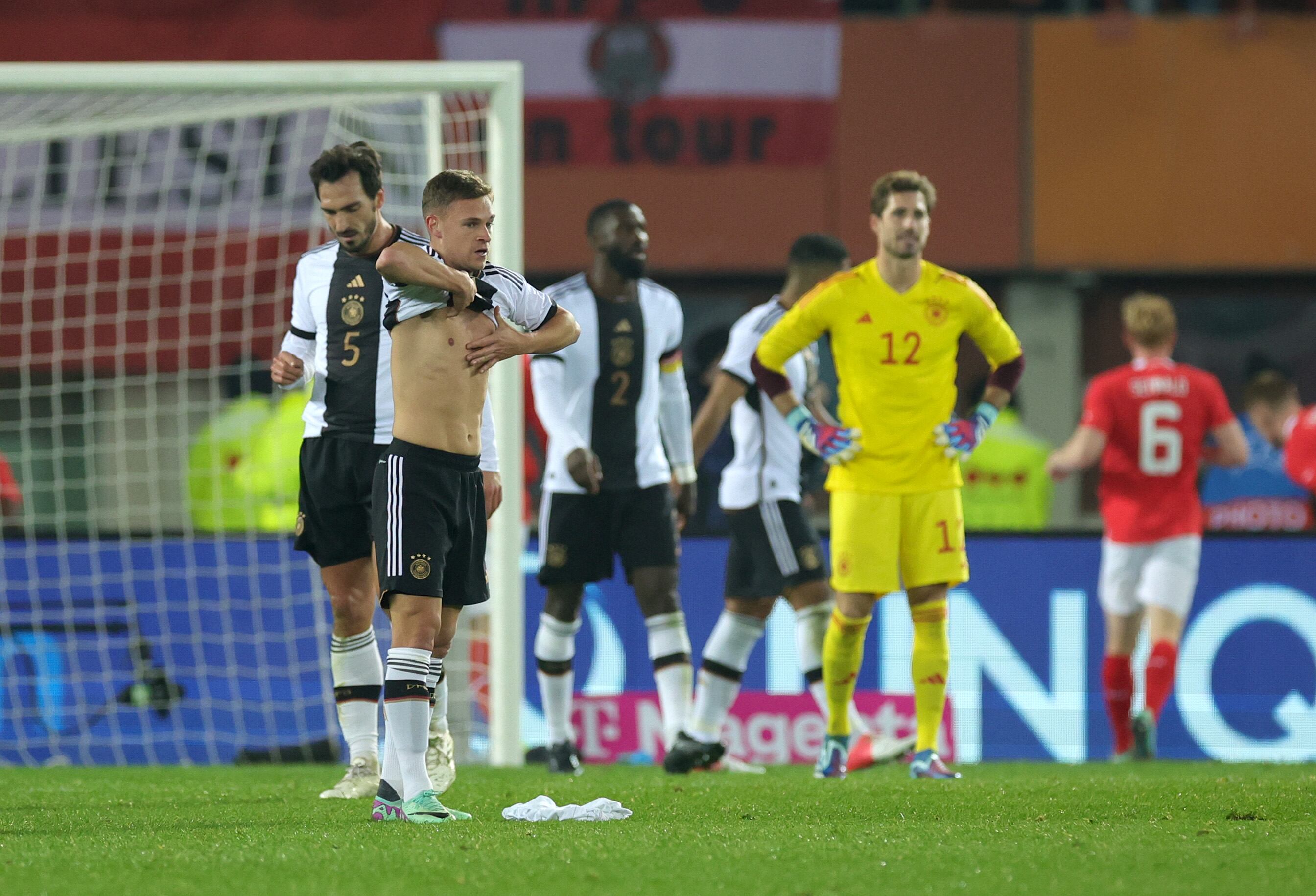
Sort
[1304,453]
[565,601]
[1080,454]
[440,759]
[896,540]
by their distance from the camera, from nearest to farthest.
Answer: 1. [440,759]
2. [896,540]
3. [565,601]
4. [1080,454]
5. [1304,453]

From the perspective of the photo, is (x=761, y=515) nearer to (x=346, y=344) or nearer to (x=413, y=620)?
(x=346, y=344)

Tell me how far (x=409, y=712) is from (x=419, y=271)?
1040 millimetres

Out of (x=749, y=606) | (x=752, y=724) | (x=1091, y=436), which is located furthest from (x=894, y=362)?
(x=752, y=724)

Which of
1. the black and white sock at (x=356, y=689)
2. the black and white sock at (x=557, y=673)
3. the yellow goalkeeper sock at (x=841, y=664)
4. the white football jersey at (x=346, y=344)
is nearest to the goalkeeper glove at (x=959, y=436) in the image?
the yellow goalkeeper sock at (x=841, y=664)

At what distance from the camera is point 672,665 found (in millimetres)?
6461

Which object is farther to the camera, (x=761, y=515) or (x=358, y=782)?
(x=761, y=515)

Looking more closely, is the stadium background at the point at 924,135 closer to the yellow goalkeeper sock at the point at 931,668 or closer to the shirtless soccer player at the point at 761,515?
the shirtless soccer player at the point at 761,515

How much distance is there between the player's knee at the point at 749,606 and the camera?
6.81 metres

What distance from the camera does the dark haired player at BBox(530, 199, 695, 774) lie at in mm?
6445

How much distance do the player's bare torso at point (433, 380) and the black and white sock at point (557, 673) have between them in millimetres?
2313

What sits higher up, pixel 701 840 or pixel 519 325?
pixel 519 325

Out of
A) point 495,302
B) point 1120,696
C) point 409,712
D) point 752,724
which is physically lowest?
point 752,724

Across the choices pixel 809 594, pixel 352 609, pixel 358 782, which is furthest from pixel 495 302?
pixel 809 594

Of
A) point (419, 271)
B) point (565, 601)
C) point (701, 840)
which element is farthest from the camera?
point (565, 601)
